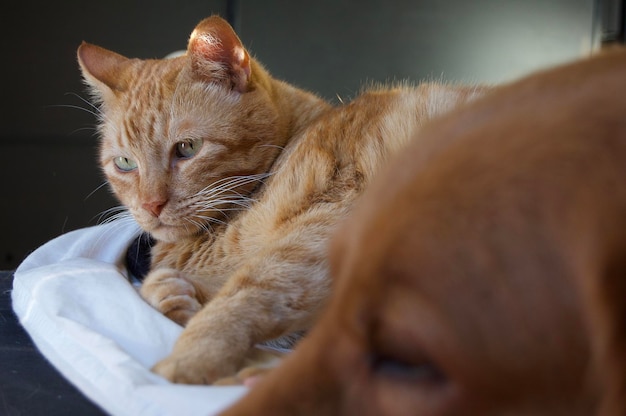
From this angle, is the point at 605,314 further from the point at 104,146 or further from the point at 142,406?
the point at 104,146

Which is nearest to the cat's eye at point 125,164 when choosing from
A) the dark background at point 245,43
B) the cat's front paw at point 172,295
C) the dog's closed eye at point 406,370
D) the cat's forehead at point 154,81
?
the cat's forehead at point 154,81

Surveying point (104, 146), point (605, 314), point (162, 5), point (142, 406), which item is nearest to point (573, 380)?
point (605, 314)

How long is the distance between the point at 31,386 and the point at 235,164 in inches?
36.8

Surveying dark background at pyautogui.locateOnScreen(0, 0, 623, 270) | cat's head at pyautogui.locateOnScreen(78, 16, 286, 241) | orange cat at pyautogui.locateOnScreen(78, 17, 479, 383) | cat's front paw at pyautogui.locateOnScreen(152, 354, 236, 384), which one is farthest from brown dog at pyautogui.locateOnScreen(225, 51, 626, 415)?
dark background at pyautogui.locateOnScreen(0, 0, 623, 270)

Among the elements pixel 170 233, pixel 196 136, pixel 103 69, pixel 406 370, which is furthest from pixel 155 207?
pixel 406 370

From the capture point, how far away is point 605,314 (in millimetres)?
648

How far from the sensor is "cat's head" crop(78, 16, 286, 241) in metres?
2.02

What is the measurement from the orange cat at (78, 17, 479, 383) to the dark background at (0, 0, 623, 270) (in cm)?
154

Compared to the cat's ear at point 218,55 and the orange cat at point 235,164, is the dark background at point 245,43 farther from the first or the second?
the cat's ear at point 218,55

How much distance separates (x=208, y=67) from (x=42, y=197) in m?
2.33

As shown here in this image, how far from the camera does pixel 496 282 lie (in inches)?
27.5

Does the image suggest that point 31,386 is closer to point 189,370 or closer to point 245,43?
point 189,370

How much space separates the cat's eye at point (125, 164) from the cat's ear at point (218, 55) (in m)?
0.34

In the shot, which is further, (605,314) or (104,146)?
(104,146)
